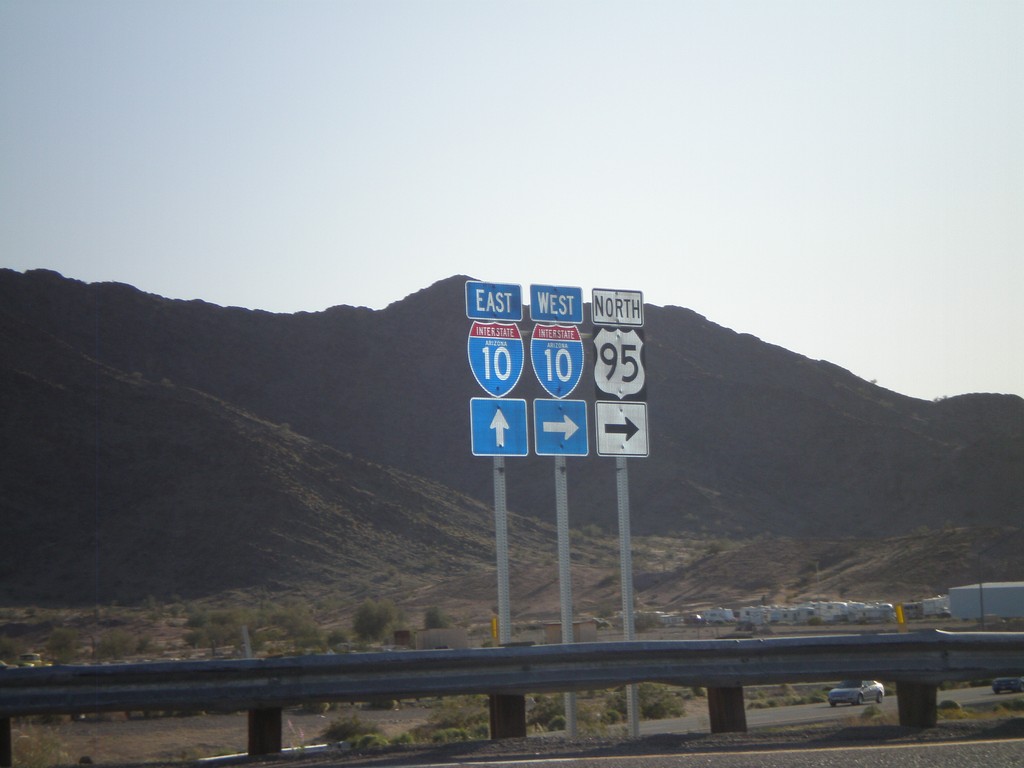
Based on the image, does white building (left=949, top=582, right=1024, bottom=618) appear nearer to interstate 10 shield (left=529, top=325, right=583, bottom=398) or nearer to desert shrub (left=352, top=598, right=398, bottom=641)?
desert shrub (left=352, top=598, right=398, bottom=641)

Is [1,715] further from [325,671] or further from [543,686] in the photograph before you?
[543,686]

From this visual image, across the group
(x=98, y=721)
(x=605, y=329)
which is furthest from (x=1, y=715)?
(x=98, y=721)

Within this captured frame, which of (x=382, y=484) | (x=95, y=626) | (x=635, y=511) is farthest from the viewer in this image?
(x=635, y=511)

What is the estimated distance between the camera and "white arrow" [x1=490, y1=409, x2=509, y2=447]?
50.4ft

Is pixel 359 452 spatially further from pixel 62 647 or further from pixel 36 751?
pixel 36 751

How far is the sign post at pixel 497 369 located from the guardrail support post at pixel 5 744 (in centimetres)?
705

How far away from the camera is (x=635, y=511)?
76.9 metres

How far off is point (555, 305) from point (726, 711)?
Result: 7.12 metres

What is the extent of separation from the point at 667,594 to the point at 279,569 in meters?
21.3

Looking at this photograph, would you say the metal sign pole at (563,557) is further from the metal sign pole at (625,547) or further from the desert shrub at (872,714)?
the desert shrub at (872,714)

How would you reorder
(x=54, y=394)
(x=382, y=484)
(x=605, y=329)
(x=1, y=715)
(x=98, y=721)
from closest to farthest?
1. (x=1, y=715)
2. (x=605, y=329)
3. (x=98, y=721)
4. (x=54, y=394)
5. (x=382, y=484)

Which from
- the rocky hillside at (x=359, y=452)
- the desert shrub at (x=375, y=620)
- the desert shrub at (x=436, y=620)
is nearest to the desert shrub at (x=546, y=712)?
the desert shrub at (x=375, y=620)

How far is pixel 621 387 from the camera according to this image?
16141 millimetres

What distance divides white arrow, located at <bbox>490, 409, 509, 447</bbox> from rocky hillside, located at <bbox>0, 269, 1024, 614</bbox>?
43531 mm
